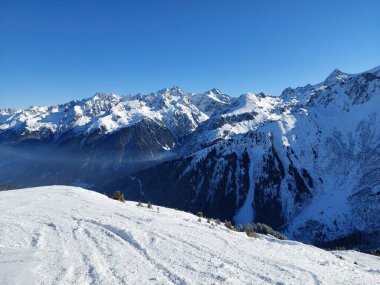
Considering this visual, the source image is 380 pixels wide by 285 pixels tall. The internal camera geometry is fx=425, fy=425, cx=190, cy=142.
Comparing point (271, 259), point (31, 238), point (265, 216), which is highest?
point (31, 238)

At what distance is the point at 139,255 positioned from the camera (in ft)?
60.6

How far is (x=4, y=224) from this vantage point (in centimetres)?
2325

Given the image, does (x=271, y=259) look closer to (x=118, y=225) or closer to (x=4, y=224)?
(x=118, y=225)

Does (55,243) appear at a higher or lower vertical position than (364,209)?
higher

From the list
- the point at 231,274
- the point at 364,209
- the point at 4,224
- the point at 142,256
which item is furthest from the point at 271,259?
the point at 364,209

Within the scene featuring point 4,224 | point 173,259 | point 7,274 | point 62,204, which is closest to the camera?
point 7,274

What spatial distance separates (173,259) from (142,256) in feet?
4.56

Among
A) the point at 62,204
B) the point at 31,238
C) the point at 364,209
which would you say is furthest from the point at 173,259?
the point at 364,209

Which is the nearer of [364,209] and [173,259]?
[173,259]

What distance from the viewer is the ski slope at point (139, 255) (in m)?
15.9

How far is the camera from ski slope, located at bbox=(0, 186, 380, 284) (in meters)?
15.9

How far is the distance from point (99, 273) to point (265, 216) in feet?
593

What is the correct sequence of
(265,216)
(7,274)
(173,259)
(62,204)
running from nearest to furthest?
(7,274)
(173,259)
(62,204)
(265,216)

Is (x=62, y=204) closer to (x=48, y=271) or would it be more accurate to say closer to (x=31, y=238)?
(x=31, y=238)
